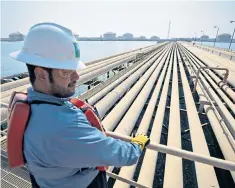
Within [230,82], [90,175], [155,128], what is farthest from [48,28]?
[230,82]

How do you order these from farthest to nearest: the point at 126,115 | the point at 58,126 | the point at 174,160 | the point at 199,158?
the point at 126,115 < the point at 174,160 < the point at 199,158 < the point at 58,126

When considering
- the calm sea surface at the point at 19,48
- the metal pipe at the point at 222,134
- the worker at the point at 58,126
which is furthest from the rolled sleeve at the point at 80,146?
the metal pipe at the point at 222,134

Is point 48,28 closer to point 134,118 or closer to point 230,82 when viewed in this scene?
point 134,118

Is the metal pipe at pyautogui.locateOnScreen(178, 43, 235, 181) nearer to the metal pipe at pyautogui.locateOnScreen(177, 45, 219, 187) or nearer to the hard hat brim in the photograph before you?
the metal pipe at pyautogui.locateOnScreen(177, 45, 219, 187)

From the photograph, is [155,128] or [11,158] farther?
[155,128]

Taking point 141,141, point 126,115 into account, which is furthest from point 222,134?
point 141,141

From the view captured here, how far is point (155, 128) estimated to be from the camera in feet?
12.8

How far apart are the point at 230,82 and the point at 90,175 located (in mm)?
6306

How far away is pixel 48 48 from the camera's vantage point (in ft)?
3.60

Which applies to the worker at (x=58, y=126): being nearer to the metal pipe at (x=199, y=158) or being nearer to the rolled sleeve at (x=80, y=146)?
the rolled sleeve at (x=80, y=146)

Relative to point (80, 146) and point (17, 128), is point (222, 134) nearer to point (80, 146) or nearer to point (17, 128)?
point (80, 146)

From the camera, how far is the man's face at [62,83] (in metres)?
1.11

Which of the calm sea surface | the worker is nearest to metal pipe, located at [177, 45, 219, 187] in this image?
the worker

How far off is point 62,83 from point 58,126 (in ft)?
1.00
